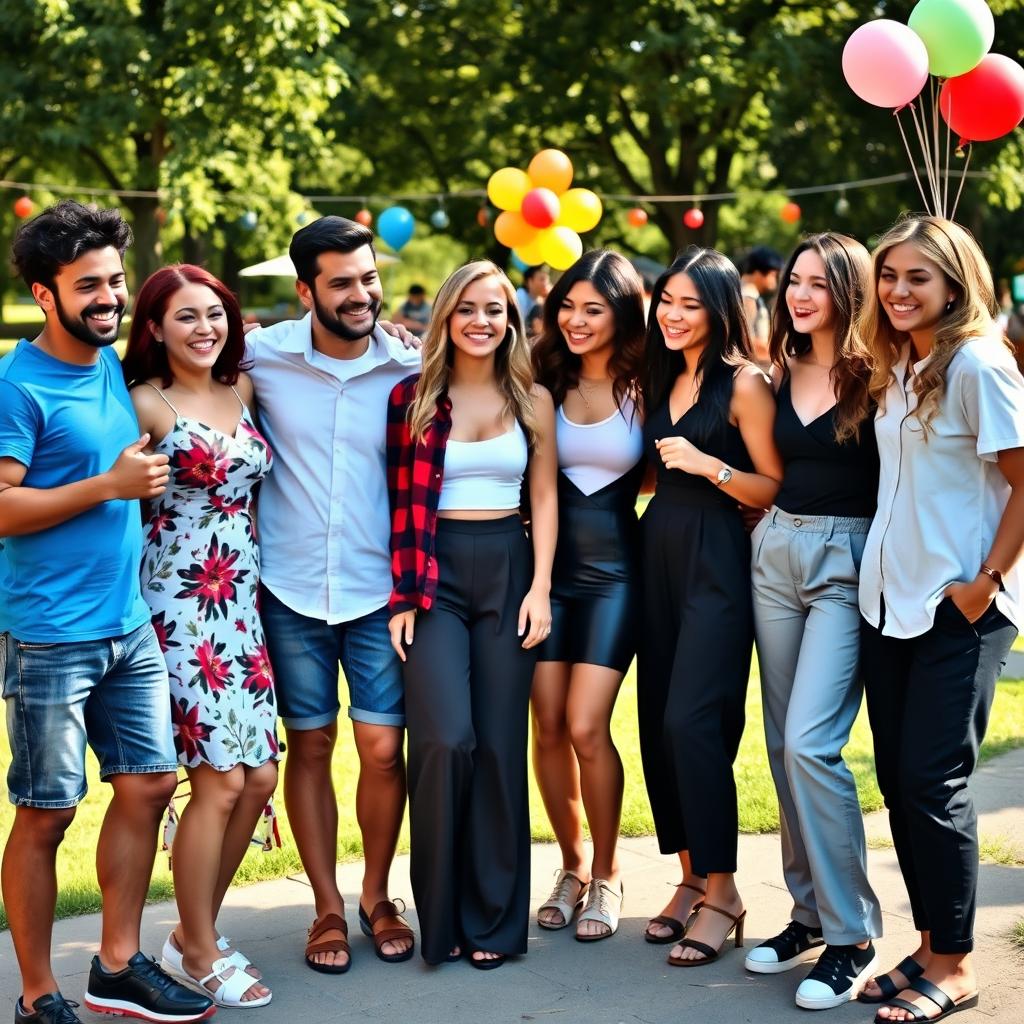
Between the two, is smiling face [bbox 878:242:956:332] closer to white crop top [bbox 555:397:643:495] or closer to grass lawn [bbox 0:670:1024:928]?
white crop top [bbox 555:397:643:495]

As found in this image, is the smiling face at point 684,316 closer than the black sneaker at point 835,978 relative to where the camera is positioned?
No

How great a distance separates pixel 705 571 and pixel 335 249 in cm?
148

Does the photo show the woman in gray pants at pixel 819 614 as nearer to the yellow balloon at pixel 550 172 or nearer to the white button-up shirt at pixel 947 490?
the white button-up shirt at pixel 947 490

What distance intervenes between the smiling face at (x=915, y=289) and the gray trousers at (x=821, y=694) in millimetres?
615

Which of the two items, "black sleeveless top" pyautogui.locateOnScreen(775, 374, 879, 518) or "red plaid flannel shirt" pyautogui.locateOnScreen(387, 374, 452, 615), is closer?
"black sleeveless top" pyautogui.locateOnScreen(775, 374, 879, 518)

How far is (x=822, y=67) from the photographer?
67.3 ft

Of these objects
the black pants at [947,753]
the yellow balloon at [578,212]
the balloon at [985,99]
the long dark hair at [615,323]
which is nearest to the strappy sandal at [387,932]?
the black pants at [947,753]

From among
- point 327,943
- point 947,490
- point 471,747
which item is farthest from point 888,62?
point 327,943

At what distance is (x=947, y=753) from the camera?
142 inches

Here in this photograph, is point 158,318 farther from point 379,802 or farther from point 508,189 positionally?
point 508,189

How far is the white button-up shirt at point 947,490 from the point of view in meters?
3.55

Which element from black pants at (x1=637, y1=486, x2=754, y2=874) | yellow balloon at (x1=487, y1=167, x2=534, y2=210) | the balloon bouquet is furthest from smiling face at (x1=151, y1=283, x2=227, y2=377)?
yellow balloon at (x1=487, y1=167, x2=534, y2=210)

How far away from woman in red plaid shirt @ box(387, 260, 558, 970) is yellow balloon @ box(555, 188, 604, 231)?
5.85 m

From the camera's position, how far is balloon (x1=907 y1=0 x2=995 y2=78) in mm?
5344
